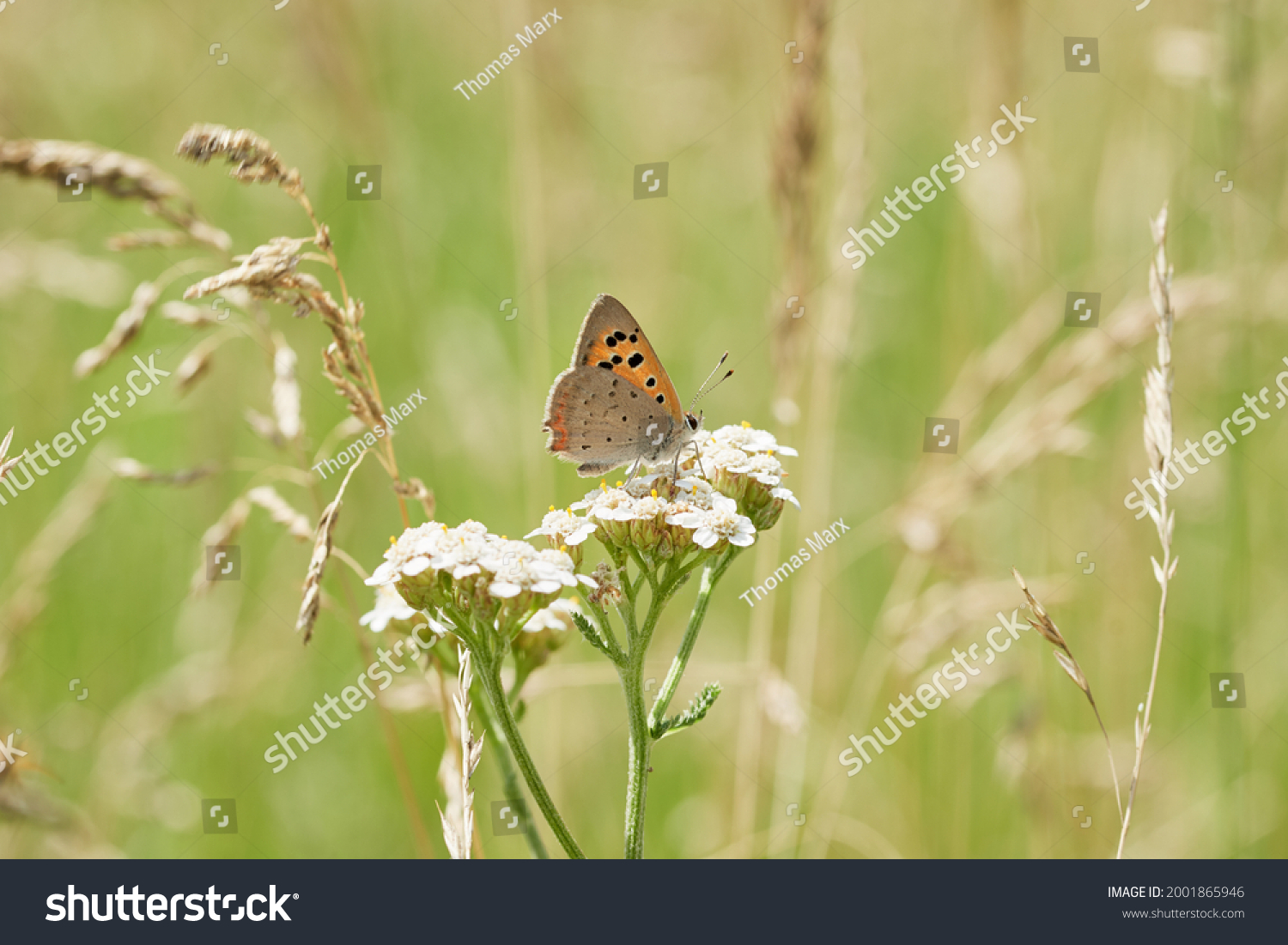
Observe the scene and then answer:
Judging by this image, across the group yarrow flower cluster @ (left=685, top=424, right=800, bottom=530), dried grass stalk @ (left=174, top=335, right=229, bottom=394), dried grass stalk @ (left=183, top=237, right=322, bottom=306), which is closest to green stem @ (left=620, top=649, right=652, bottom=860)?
yarrow flower cluster @ (left=685, top=424, right=800, bottom=530)

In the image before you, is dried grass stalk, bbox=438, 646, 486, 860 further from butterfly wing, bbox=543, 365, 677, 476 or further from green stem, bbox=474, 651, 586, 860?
butterfly wing, bbox=543, 365, 677, 476

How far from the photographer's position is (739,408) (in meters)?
7.36

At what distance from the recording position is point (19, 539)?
5840 millimetres

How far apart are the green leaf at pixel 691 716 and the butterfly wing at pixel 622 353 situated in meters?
1.57

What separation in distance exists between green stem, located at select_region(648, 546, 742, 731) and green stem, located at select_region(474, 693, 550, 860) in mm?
478

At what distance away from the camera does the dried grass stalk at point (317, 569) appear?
8.76 feet

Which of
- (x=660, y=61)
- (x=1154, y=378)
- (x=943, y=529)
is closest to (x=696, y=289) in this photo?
(x=660, y=61)

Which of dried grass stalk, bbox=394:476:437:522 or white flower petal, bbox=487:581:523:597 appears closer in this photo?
white flower petal, bbox=487:581:523:597

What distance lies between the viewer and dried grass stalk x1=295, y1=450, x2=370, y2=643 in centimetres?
267

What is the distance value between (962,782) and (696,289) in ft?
15.2

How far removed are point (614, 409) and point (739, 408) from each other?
3458mm

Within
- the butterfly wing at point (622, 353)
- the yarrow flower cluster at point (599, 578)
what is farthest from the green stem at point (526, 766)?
the butterfly wing at point (622, 353)

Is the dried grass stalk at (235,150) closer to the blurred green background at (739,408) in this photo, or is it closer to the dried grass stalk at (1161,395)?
the blurred green background at (739,408)

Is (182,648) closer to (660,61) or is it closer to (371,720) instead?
(371,720)
